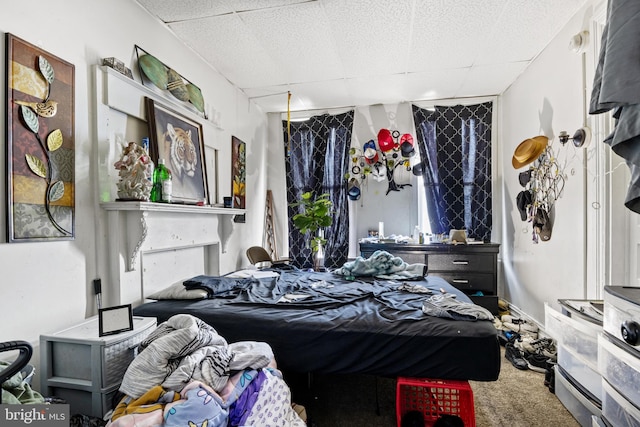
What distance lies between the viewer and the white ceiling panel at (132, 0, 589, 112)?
2.29 metres

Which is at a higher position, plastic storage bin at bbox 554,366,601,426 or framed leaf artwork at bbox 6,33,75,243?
framed leaf artwork at bbox 6,33,75,243

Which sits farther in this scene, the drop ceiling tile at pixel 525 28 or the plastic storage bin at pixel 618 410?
the drop ceiling tile at pixel 525 28

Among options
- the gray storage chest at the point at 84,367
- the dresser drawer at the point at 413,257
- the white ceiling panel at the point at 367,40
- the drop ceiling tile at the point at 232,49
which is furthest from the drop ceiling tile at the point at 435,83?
the gray storage chest at the point at 84,367

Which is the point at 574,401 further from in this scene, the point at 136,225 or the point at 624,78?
the point at 136,225

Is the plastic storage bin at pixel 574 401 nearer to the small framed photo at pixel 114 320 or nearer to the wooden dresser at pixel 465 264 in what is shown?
the wooden dresser at pixel 465 264

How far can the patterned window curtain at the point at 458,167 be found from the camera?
13.2ft

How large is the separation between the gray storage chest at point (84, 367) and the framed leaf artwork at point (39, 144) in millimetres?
532

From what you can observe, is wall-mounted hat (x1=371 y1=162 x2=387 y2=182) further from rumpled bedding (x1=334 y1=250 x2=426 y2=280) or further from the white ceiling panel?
rumpled bedding (x1=334 y1=250 x2=426 y2=280)

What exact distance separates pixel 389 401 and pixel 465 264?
2172 mm

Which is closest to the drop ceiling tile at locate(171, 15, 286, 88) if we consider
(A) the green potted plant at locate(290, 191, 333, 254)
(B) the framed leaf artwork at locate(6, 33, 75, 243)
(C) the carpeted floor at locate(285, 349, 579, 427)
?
(B) the framed leaf artwork at locate(6, 33, 75, 243)

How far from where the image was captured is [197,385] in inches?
46.3

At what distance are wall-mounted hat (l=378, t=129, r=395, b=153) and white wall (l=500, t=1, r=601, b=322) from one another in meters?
1.42

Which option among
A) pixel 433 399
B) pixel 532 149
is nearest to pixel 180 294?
pixel 433 399

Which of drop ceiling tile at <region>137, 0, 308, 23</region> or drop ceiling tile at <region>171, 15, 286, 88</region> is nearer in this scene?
drop ceiling tile at <region>137, 0, 308, 23</region>
